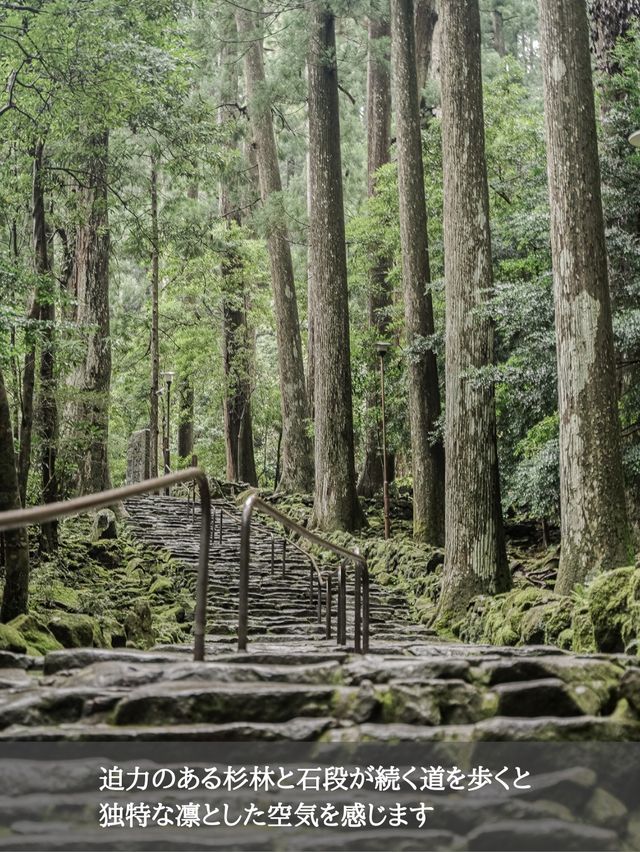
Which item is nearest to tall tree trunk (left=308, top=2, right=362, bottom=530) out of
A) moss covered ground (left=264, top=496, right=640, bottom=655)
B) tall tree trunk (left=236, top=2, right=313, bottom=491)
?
moss covered ground (left=264, top=496, right=640, bottom=655)

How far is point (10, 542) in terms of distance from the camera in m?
6.14

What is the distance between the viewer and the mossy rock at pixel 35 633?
5543 millimetres

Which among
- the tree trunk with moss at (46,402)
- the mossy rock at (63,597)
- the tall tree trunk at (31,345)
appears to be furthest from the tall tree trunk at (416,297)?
the tall tree trunk at (31,345)

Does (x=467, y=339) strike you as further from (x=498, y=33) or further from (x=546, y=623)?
(x=498, y=33)

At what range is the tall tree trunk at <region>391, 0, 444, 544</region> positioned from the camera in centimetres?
1334

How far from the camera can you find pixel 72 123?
959 cm

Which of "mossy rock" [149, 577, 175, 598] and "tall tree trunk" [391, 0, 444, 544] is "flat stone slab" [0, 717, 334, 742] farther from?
"tall tree trunk" [391, 0, 444, 544]

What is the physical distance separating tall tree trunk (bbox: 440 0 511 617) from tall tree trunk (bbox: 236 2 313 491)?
7.05m

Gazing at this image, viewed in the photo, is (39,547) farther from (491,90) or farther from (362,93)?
(362,93)

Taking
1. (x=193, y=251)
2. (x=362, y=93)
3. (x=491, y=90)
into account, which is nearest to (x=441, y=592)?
(x=193, y=251)

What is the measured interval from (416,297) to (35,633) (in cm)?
948

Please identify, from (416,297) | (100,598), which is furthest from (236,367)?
(100,598)

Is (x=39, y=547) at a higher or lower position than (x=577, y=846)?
higher

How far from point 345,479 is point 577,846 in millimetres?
11274
